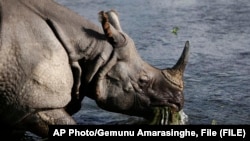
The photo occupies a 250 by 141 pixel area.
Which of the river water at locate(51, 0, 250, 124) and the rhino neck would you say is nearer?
the rhino neck

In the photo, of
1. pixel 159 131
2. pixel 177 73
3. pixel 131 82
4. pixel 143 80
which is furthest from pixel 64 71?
pixel 177 73

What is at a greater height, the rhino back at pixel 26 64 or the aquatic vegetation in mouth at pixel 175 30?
the aquatic vegetation in mouth at pixel 175 30

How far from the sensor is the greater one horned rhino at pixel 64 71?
7.77 m

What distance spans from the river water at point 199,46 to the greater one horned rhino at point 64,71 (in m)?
1.33

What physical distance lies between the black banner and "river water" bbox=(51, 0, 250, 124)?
4.88 ft

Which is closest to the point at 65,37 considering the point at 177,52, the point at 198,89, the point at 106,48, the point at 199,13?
the point at 106,48

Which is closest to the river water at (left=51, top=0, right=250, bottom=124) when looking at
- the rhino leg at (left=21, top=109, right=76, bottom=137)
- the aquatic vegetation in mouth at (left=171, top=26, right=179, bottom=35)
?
the aquatic vegetation in mouth at (left=171, top=26, right=179, bottom=35)

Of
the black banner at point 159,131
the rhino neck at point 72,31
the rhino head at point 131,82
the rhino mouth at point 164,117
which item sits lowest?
the black banner at point 159,131

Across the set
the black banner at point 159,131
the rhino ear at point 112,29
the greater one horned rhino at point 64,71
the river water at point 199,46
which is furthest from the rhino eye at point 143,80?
the river water at point 199,46

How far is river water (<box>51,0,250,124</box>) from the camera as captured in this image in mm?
10320

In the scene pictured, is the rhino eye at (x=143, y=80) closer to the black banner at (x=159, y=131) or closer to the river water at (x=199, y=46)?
the black banner at (x=159, y=131)

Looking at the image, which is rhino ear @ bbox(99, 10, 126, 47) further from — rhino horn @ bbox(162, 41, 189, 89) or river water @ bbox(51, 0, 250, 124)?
river water @ bbox(51, 0, 250, 124)

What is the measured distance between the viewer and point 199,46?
13.5 meters

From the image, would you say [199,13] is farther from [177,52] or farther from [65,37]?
[65,37]
